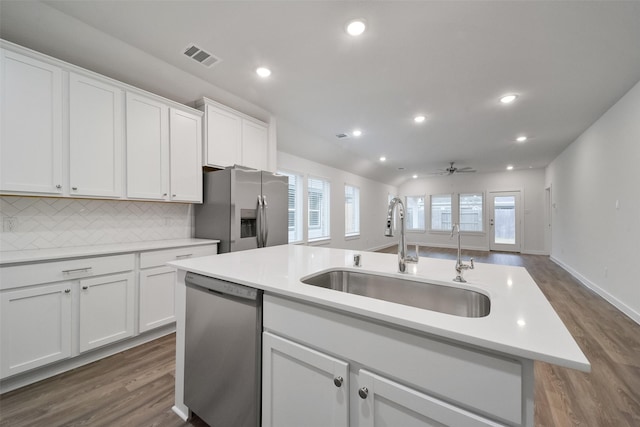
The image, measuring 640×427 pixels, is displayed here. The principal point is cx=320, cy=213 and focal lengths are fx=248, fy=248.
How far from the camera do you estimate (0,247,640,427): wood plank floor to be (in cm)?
151

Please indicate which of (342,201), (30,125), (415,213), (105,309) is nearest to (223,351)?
(105,309)

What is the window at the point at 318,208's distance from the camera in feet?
18.6

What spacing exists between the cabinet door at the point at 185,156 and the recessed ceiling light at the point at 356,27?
1.99 m

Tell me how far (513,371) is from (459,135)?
4.95m

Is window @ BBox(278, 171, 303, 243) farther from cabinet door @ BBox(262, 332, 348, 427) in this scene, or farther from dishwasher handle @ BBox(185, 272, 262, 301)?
cabinet door @ BBox(262, 332, 348, 427)

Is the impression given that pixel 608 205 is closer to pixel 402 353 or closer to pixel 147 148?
pixel 402 353

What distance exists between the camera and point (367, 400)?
86 cm

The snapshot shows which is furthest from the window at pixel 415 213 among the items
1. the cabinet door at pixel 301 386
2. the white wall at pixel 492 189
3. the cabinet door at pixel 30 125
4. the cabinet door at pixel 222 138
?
the cabinet door at pixel 30 125

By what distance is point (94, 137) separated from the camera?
2205 mm

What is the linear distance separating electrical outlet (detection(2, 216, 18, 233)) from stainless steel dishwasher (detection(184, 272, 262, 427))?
1.80m

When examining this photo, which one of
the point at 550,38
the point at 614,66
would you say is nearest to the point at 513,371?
the point at 550,38

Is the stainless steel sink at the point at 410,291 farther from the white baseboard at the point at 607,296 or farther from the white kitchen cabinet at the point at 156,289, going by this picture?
the white baseboard at the point at 607,296

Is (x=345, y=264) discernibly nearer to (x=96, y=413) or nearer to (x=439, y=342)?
(x=439, y=342)

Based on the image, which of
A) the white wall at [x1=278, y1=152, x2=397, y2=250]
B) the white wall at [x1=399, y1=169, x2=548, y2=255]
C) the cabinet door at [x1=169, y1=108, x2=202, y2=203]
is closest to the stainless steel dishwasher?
the cabinet door at [x1=169, y1=108, x2=202, y2=203]
